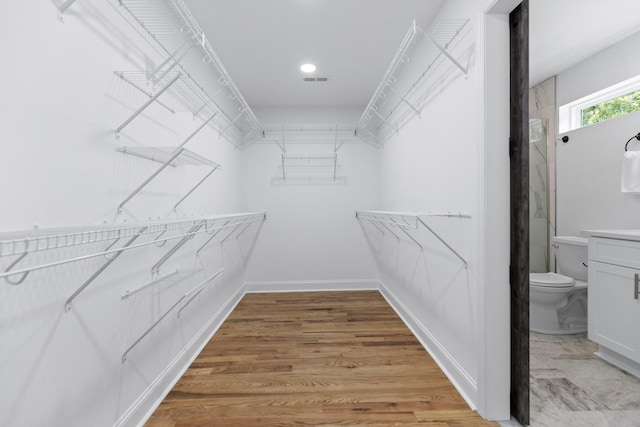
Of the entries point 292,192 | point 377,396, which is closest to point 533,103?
point 292,192

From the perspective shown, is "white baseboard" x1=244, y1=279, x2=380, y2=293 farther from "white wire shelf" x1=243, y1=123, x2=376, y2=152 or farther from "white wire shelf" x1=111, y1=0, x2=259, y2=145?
"white wire shelf" x1=111, y1=0, x2=259, y2=145

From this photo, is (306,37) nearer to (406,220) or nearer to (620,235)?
(406,220)

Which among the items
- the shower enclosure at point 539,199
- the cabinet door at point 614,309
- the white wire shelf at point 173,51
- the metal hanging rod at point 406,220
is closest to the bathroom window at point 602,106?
the shower enclosure at point 539,199

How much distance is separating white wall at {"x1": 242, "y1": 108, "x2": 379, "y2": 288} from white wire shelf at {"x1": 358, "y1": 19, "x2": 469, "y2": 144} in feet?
2.48

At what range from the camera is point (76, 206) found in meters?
1.08

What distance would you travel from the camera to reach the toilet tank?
2.53 meters

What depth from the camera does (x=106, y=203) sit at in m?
1.23

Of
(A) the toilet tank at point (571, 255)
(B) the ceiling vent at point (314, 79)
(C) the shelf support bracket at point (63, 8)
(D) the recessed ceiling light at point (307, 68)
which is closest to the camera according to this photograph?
(C) the shelf support bracket at point (63, 8)

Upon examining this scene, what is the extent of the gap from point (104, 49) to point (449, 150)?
1.76 m

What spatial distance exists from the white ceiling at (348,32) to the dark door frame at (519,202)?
0.74 m

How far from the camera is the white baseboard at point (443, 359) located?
1594mm

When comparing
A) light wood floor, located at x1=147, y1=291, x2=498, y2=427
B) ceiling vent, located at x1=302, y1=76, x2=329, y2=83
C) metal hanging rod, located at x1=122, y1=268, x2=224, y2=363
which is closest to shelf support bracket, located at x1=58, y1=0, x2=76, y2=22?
metal hanging rod, located at x1=122, y1=268, x2=224, y2=363

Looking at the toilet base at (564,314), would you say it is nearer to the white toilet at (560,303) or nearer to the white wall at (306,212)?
the white toilet at (560,303)

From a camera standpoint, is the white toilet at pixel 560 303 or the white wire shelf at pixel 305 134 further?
the white wire shelf at pixel 305 134
